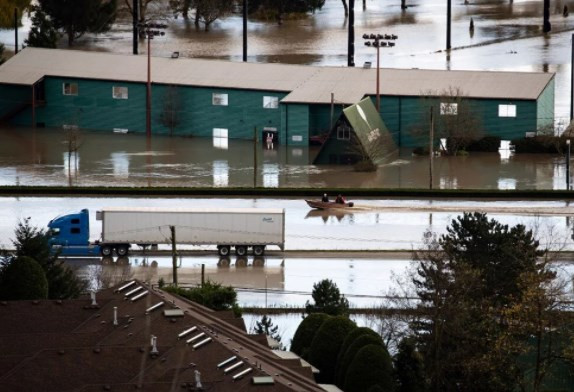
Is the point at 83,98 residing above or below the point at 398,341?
above

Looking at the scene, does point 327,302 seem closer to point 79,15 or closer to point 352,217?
point 352,217

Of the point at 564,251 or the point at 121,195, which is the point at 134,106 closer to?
the point at 121,195

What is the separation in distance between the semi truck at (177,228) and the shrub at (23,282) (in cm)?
1717

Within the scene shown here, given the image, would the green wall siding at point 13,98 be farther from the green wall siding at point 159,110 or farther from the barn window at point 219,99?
the barn window at point 219,99

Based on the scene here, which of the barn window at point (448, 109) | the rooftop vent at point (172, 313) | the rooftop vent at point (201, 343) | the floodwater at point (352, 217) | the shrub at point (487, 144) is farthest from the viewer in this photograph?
the shrub at point (487, 144)

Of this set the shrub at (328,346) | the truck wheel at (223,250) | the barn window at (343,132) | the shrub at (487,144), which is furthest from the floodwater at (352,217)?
the shrub at (328,346)

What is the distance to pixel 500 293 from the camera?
4572 centimetres

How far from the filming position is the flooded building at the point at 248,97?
268 ft

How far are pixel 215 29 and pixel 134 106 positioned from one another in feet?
102

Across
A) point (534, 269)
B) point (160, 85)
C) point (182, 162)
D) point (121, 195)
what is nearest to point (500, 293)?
point (534, 269)

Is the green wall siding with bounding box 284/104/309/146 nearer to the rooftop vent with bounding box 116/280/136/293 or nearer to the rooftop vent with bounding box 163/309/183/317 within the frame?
the rooftop vent with bounding box 116/280/136/293

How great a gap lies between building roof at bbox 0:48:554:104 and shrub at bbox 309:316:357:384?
39.8m

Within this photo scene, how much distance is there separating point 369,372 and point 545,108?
44.7 m

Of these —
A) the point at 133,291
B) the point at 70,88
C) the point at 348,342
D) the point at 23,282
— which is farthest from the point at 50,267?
the point at 70,88
